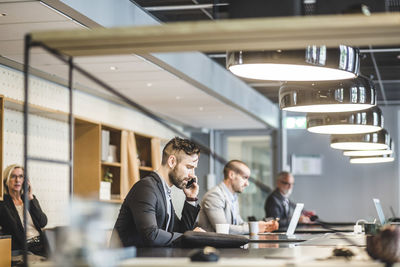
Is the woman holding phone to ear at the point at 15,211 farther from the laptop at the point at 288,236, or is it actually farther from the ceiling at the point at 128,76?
the laptop at the point at 288,236

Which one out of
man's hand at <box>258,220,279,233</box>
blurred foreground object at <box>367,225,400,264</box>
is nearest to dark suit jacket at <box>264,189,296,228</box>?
man's hand at <box>258,220,279,233</box>

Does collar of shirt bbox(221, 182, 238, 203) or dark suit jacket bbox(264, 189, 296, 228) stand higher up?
collar of shirt bbox(221, 182, 238, 203)

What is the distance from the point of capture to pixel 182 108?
11070 mm

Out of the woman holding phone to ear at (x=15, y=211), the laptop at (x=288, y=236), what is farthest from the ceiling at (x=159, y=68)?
the laptop at (x=288, y=236)

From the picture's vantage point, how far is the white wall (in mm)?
7617

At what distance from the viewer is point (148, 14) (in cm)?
700

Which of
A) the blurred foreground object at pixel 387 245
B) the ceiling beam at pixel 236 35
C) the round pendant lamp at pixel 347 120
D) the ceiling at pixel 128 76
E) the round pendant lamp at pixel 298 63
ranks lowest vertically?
the blurred foreground object at pixel 387 245

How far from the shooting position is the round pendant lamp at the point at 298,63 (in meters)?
3.63

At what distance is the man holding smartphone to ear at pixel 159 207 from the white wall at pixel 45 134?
10.4ft

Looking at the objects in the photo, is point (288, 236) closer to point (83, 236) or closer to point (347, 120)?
point (347, 120)

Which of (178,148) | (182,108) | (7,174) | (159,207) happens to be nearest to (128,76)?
(7,174)

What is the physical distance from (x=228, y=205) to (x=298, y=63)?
10.8ft

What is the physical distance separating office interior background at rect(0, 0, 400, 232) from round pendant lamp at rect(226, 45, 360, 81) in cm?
31

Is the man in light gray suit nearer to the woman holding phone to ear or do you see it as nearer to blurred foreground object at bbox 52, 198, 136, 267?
the woman holding phone to ear
